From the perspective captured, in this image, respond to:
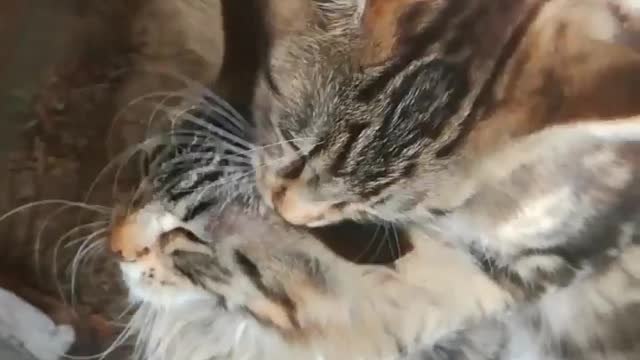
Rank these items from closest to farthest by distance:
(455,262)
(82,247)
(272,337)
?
1. (455,262)
2. (272,337)
3. (82,247)

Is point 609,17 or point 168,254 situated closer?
point 609,17

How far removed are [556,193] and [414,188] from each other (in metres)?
0.09

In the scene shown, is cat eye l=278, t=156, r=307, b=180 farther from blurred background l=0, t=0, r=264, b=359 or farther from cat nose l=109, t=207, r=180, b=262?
blurred background l=0, t=0, r=264, b=359

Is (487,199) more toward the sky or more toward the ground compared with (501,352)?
more toward the sky

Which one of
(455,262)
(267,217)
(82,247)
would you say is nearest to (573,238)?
(455,262)

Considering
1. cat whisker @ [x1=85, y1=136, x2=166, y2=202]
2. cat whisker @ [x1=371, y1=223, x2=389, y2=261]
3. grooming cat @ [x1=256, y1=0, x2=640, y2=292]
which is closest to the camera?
grooming cat @ [x1=256, y1=0, x2=640, y2=292]

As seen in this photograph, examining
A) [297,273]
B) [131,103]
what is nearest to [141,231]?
[297,273]

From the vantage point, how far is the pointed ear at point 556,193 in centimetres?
63

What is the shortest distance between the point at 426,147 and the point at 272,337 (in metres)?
0.28

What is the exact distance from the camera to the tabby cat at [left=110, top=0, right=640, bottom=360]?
63cm

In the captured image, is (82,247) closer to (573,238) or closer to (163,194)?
(163,194)

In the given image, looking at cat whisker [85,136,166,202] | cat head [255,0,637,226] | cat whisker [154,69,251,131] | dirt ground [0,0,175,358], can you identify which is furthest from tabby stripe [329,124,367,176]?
dirt ground [0,0,175,358]

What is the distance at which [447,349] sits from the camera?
91 cm

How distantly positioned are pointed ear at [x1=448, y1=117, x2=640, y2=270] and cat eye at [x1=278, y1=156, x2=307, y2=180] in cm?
10
